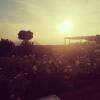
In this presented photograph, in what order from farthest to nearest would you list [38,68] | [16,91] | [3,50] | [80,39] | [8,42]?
[80,39] < [8,42] < [3,50] < [38,68] < [16,91]

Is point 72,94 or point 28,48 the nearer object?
point 72,94

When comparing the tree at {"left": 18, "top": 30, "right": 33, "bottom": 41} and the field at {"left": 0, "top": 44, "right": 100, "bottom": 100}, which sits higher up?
the tree at {"left": 18, "top": 30, "right": 33, "bottom": 41}

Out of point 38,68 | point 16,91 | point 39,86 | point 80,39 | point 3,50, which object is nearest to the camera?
point 16,91

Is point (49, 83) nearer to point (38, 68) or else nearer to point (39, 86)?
point (39, 86)

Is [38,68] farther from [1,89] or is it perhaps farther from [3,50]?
[3,50]

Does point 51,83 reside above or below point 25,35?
below

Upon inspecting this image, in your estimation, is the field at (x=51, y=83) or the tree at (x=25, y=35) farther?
the tree at (x=25, y=35)

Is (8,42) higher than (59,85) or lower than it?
higher

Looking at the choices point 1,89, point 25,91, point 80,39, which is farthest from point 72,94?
point 80,39

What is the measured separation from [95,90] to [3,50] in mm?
27292

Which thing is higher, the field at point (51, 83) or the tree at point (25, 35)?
the tree at point (25, 35)

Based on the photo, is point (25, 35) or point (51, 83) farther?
point (25, 35)

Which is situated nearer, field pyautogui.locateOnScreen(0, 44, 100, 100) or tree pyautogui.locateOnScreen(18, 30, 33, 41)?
field pyautogui.locateOnScreen(0, 44, 100, 100)

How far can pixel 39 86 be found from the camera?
16.9 meters
